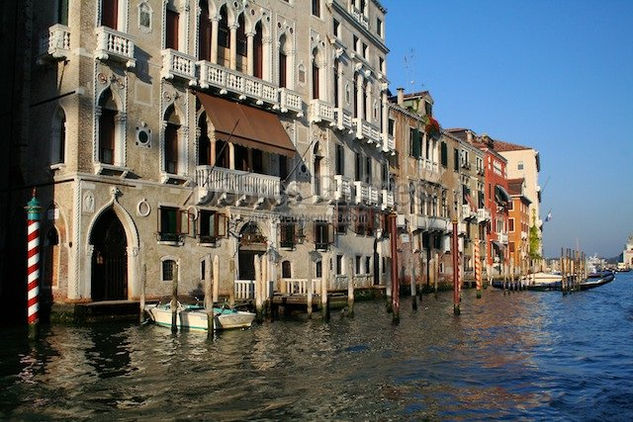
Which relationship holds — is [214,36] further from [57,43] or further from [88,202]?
[88,202]

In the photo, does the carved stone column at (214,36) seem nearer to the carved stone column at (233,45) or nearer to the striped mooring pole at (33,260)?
the carved stone column at (233,45)

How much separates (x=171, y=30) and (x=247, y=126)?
3.83 metres

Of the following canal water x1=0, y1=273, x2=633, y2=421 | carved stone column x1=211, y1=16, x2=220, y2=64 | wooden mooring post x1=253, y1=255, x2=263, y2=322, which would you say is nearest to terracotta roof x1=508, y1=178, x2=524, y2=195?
canal water x1=0, y1=273, x2=633, y2=421

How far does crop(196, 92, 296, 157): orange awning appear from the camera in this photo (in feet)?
69.3

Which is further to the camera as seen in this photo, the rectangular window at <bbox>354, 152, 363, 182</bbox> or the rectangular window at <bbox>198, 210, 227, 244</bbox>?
the rectangular window at <bbox>354, 152, 363, 182</bbox>

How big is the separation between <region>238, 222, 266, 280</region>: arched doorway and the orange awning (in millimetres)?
2847

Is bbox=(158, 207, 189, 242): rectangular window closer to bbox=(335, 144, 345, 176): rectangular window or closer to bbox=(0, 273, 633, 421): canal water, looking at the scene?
bbox=(0, 273, 633, 421): canal water

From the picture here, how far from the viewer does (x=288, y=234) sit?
2525 centimetres

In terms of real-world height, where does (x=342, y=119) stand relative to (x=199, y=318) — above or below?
above

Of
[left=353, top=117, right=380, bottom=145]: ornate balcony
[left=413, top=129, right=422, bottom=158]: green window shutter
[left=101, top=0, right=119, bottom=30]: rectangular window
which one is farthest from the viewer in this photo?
[left=413, top=129, right=422, bottom=158]: green window shutter

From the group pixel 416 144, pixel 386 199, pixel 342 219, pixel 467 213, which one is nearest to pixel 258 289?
pixel 342 219

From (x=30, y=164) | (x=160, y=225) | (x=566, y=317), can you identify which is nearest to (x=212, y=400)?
(x=160, y=225)

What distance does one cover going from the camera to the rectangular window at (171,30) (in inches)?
806

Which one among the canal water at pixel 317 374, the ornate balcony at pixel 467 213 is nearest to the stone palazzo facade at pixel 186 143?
the canal water at pixel 317 374
